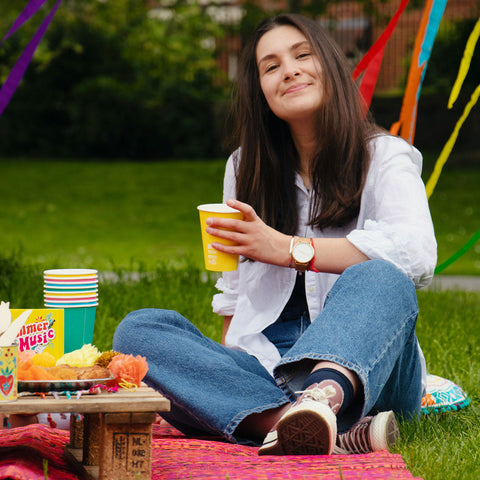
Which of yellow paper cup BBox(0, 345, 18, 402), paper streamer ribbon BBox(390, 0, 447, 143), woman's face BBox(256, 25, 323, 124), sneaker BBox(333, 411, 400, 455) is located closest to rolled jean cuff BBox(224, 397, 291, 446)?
sneaker BBox(333, 411, 400, 455)

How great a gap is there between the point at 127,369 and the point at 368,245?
0.83m

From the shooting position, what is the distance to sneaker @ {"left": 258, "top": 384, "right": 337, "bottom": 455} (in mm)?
2094

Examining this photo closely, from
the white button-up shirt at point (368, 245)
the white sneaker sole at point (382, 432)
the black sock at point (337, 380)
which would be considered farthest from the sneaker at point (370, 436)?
the white button-up shirt at point (368, 245)

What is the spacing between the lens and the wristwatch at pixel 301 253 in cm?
247

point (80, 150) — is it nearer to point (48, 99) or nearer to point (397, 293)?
point (48, 99)

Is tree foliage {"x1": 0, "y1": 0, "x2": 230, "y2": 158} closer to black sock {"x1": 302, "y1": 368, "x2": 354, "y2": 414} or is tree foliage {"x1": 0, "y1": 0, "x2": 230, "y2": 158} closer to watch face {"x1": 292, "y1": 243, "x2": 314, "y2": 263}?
watch face {"x1": 292, "y1": 243, "x2": 314, "y2": 263}

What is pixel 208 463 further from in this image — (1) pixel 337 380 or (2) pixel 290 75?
(2) pixel 290 75

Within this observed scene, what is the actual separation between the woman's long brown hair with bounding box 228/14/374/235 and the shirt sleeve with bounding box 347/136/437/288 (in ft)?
0.18

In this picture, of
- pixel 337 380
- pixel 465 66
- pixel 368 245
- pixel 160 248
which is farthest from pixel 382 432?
pixel 160 248

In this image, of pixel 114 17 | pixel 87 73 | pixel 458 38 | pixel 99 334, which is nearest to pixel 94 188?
pixel 114 17

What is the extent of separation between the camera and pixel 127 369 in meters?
2.04

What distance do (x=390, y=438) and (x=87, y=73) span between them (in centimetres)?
1681

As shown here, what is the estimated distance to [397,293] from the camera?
2.35 m

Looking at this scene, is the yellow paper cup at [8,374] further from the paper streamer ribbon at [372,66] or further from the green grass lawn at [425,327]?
the paper streamer ribbon at [372,66]
